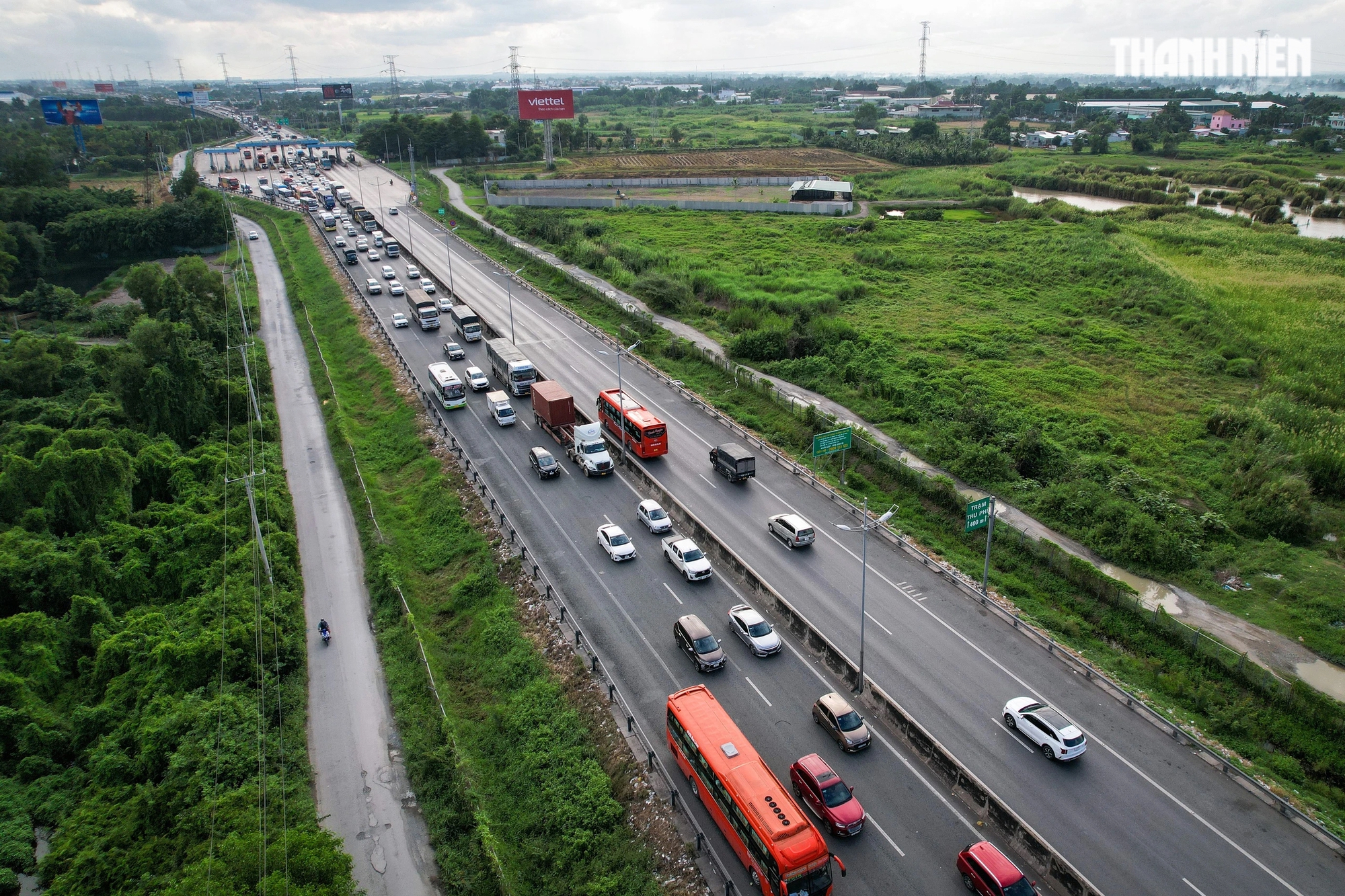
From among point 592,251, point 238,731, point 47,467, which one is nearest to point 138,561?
point 47,467

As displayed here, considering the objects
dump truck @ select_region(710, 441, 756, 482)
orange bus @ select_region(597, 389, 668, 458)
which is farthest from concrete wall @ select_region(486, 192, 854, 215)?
dump truck @ select_region(710, 441, 756, 482)

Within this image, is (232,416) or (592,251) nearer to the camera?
(232,416)

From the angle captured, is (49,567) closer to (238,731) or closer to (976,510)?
(238,731)

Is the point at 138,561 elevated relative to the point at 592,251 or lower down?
lower down

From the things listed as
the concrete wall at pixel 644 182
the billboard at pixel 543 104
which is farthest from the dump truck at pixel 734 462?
the billboard at pixel 543 104

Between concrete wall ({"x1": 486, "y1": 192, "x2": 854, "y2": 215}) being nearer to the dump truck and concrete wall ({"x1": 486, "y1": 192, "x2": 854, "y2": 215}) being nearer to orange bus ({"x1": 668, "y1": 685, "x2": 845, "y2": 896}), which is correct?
the dump truck
